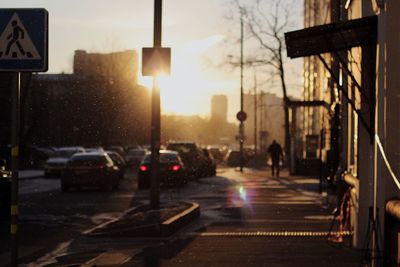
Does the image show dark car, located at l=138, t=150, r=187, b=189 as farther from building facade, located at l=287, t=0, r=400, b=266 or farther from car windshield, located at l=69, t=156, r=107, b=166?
building facade, located at l=287, t=0, r=400, b=266

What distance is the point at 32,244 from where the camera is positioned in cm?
1363

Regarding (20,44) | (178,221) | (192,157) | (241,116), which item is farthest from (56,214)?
(241,116)

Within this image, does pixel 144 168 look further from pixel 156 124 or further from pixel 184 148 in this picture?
pixel 156 124

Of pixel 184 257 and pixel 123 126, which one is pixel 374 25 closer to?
pixel 184 257

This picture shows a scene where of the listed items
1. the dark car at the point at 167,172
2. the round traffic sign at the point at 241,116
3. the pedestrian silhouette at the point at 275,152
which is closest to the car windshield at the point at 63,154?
the round traffic sign at the point at 241,116

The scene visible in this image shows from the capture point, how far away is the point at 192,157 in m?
37.0

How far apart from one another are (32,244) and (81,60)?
5955 centimetres

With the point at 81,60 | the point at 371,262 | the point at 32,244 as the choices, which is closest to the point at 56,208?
the point at 32,244

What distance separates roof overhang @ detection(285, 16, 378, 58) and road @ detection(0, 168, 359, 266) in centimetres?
289

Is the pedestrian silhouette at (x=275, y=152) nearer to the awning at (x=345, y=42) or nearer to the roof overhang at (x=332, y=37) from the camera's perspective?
the awning at (x=345, y=42)

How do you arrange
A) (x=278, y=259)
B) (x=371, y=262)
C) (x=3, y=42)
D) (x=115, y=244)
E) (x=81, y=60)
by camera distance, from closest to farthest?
1. (x=3, y=42)
2. (x=371, y=262)
3. (x=278, y=259)
4. (x=115, y=244)
5. (x=81, y=60)

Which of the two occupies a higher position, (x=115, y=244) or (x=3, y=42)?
(x=3, y=42)

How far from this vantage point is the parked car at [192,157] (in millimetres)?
36266

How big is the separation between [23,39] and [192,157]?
28709 mm
